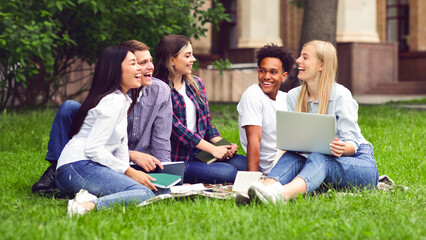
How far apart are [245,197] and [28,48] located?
242 inches

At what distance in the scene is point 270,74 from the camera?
5.11 m

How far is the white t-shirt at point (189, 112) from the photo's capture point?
203 inches

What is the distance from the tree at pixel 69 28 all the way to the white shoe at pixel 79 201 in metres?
5.11

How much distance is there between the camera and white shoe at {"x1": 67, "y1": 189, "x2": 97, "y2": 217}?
12.1 feet

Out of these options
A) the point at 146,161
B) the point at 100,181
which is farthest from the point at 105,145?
the point at 146,161

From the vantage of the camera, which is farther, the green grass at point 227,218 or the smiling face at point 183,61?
the smiling face at point 183,61

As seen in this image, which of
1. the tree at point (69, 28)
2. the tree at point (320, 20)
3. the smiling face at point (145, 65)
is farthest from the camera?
the tree at point (320, 20)

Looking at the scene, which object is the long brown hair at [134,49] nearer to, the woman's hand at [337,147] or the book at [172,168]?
the book at [172,168]

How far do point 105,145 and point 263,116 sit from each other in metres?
1.49

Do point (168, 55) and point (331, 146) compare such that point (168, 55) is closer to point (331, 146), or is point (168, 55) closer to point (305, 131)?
point (305, 131)

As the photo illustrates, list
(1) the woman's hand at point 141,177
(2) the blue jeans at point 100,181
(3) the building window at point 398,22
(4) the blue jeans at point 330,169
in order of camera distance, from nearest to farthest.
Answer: (2) the blue jeans at point 100,181 → (1) the woman's hand at point 141,177 → (4) the blue jeans at point 330,169 → (3) the building window at point 398,22

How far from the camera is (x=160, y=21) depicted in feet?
37.6

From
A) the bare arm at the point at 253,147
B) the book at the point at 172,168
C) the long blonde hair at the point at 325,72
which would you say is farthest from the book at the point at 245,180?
the long blonde hair at the point at 325,72

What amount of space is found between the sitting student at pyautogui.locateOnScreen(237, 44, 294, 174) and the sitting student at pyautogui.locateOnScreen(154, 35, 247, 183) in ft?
0.74
